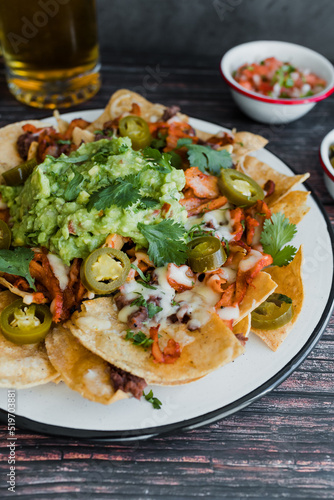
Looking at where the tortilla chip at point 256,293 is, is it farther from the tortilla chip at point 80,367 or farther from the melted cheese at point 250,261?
the tortilla chip at point 80,367

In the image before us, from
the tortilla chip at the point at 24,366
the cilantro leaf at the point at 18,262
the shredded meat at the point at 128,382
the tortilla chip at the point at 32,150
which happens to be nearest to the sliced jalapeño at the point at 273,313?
the shredded meat at the point at 128,382

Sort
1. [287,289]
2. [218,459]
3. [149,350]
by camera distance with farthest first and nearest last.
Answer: [287,289] → [149,350] → [218,459]

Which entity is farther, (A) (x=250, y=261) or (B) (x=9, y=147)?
(B) (x=9, y=147)

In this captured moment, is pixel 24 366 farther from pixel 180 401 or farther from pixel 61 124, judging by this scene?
pixel 61 124

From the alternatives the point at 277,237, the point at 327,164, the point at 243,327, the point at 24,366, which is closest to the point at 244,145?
the point at 327,164

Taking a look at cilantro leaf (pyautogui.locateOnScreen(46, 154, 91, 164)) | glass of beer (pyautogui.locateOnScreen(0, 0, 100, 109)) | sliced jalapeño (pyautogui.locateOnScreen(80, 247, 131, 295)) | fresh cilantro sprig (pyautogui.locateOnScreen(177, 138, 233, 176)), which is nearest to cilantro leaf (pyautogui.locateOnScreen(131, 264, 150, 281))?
sliced jalapeño (pyautogui.locateOnScreen(80, 247, 131, 295))

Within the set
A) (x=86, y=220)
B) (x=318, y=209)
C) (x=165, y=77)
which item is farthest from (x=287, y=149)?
(x=86, y=220)

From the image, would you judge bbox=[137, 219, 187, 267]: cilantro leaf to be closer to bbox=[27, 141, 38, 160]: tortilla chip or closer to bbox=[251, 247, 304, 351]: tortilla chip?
bbox=[251, 247, 304, 351]: tortilla chip
